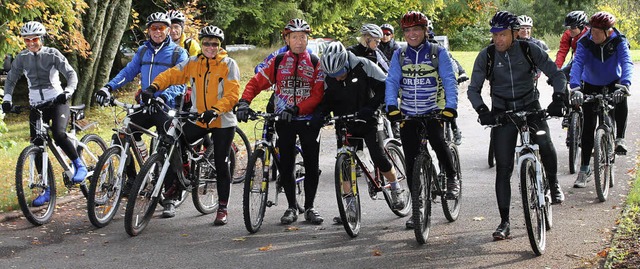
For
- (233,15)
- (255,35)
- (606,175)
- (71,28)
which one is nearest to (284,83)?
(606,175)

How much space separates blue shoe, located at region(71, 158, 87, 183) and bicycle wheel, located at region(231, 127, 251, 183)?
1752 millimetres

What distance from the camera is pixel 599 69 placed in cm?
1041

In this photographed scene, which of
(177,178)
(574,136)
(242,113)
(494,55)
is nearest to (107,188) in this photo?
(177,178)

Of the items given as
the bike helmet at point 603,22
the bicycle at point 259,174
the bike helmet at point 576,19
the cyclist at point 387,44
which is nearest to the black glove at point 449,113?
the bicycle at point 259,174

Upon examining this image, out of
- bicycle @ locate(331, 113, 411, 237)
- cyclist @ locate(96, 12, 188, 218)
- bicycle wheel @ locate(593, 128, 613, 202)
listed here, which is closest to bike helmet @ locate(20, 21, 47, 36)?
cyclist @ locate(96, 12, 188, 218)

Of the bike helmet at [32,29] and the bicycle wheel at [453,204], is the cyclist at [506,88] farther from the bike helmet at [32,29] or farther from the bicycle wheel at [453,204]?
the bike helmet at [32,29]

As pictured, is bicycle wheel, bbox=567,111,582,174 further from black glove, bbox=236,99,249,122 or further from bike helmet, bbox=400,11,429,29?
black glove, bbox=236,99,249,122

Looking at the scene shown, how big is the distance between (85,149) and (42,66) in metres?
0.98

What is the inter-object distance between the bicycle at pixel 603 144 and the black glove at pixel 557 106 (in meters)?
2.28

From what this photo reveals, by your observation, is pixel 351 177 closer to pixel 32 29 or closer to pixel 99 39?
pixel 32 29

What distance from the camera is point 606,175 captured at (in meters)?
10.1

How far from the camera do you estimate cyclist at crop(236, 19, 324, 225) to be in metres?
8.58

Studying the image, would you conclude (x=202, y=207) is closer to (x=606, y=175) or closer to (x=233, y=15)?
(x=606, y=175)

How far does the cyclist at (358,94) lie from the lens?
337 inches
